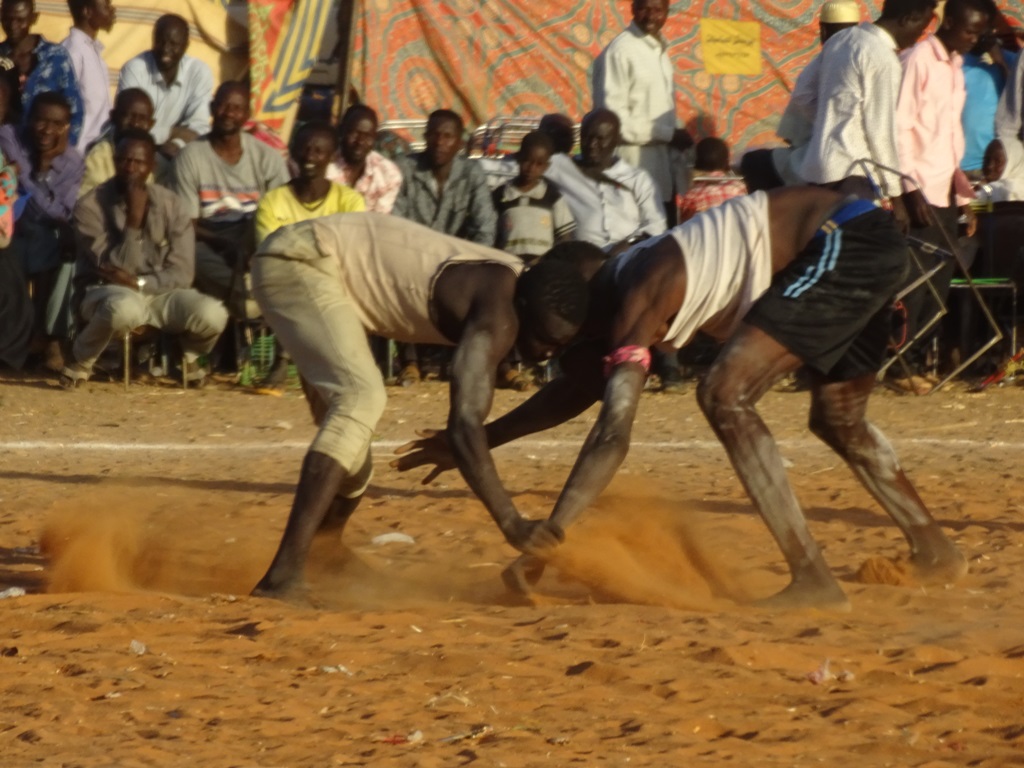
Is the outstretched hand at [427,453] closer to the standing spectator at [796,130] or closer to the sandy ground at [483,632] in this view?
the sandy ground at [483,632]

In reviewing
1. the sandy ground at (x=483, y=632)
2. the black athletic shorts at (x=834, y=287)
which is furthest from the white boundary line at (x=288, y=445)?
the black athletic shorts at (x=834, y=287)

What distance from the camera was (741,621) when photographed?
17.5ft

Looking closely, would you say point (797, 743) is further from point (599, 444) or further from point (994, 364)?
point (994, 364)

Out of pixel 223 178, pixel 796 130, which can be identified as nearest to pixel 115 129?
pixel 223 178

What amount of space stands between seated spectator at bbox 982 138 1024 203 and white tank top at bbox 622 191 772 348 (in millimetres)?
6914

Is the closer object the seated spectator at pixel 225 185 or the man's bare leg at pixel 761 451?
the man's bare leg at pixel 761 451

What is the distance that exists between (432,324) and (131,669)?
1536 millimetres

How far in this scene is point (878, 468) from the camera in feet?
20.3

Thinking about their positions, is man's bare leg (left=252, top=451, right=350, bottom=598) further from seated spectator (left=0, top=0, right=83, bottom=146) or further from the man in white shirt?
seated spectator (left=0, top=0, right=83, bottom=146)

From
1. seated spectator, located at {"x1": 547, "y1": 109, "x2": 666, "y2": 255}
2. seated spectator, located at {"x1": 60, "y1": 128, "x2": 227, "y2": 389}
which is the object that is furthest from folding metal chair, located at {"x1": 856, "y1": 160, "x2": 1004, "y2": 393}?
seated spectator, located at {"x1": 60, "y1": 128, "x2": 227, "y2": 389}

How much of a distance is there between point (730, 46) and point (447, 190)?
116 inches

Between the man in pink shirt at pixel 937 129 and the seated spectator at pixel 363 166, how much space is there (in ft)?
10.6

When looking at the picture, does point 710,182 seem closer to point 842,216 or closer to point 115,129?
point 115,129

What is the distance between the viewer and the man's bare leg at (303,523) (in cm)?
557
